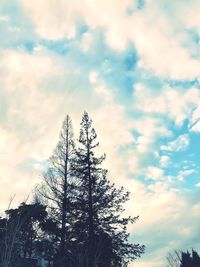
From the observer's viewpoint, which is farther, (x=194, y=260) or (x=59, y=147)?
(x=194, y=260)

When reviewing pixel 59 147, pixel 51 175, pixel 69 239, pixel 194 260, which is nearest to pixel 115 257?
pixel 69 239

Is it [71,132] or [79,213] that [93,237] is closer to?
[79,213]

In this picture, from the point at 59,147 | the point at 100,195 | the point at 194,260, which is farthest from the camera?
the point at 194,260

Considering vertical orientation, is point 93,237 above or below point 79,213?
below

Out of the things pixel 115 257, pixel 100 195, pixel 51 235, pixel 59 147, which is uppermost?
pixel 59 147

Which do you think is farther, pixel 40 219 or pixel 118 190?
pixel 40 219

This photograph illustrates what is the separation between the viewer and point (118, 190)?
29688 millimetres

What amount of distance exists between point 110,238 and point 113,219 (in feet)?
5.10

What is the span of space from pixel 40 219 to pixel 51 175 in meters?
5.89

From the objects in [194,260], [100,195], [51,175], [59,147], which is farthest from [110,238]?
[194,260]

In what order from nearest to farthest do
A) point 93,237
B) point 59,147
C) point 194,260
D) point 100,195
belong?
point 93,237, point 100,195, point 59,147, point 194,260

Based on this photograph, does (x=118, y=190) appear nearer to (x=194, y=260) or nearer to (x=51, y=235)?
(x=51, y=235)

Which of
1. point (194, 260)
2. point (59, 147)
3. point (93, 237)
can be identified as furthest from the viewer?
point (194, 260)

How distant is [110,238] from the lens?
27672mm
